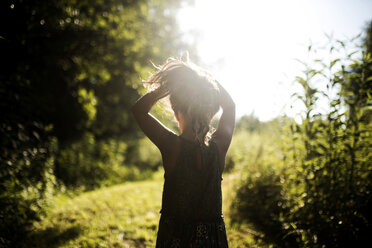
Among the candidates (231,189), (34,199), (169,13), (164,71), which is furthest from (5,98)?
(169,13)

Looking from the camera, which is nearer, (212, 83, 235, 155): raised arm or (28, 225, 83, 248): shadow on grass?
(212, 83, 235, 155): raised arm

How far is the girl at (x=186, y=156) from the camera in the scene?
5.22ft

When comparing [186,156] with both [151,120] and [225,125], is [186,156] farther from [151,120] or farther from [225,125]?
[225,125]

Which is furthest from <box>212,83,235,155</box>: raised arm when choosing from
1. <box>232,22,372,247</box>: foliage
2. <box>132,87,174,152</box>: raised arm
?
<box>232,22,372,247</box>: foliage

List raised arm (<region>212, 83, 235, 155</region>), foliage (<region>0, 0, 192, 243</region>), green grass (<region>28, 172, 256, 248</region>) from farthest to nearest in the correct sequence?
1. foliage (<region>0, 0, 192, 243</region>)
2. green grass (<region>28, 172, 256, 248</region>)
3. raised arm (<region>212, 83, 235, 155</region>)

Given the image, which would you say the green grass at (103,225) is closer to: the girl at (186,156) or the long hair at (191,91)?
the girl at (186,156)

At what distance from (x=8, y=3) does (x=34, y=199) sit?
145 inches

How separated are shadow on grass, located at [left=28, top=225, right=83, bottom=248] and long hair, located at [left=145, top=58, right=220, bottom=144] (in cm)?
360

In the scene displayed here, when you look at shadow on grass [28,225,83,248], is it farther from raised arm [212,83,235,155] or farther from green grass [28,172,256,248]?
raised arm [212,83,235,155]

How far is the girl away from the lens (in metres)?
1.59

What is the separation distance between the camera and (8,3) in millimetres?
3920

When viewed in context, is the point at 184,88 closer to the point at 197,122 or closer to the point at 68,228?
the point at 197,122

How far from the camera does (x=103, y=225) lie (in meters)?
4.72

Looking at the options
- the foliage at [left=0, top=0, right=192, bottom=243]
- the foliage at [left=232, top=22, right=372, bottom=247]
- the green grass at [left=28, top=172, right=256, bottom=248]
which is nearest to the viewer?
the foliage at [left=232, top=22, right=372, bottom=247]
